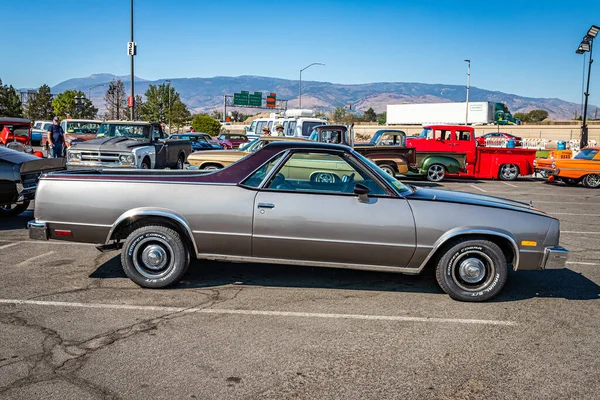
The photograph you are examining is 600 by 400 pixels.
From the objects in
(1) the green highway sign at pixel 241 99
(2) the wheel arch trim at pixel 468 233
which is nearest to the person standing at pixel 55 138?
(2) the wheel arch trim at pixel 468 233

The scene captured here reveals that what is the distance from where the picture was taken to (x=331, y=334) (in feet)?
14.6

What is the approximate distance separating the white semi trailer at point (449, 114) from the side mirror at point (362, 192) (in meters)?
73.0

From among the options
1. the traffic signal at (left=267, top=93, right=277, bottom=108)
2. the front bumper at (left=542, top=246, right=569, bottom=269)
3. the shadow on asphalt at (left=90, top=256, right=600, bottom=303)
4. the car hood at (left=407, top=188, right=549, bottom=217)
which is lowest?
the shadow on asphalt at (left=90, top=256, right=600, bottom=303)

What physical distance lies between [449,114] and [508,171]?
197 ft

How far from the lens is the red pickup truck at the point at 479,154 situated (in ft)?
63.6

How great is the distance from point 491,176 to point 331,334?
16.7 m

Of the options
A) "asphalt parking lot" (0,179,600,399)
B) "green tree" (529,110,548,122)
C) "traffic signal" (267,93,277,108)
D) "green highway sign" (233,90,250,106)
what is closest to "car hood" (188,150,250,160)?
"asphalt parking lot" (0,179,600,399)

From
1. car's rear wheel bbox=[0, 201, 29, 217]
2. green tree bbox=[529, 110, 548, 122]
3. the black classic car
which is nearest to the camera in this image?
the black classic car

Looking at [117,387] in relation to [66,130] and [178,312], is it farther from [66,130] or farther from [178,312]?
[66,130]

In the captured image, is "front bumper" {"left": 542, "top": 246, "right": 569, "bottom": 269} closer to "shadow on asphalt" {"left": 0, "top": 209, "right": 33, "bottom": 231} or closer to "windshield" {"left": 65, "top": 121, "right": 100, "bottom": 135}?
"shadow on asphalt" {"left": 0, "top": 209, "right": 33, "bottom": 231}

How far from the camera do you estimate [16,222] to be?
29.9 feet

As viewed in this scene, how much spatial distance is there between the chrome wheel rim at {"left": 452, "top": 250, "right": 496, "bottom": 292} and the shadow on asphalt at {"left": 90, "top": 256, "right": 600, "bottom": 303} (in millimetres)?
298

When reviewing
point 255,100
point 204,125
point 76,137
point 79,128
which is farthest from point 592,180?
point 255,100

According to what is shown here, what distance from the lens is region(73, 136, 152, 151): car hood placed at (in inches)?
506
